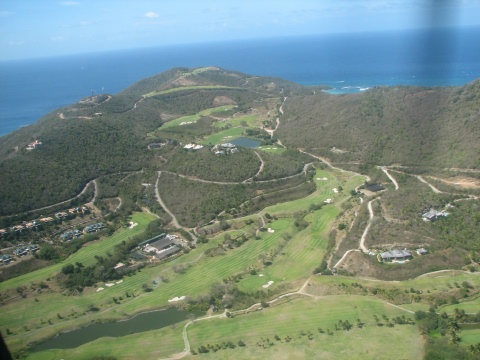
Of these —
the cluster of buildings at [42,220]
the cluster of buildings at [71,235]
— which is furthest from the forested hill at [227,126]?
the cluster of buildings at [71,235]

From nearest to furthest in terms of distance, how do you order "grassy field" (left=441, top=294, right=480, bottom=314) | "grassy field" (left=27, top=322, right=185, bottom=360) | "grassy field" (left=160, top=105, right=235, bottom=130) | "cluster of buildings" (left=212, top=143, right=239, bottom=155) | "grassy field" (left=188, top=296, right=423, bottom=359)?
1. "grassy field" (left=188, top=296, right=423, bottom=359)
2. "grassy field" (left=27, top=322, right=185, bottom=360)
3. "grassy field" (left=441, top=294, right=480, bottom=314)
4. "cluster of buildings" (left=212, top=143, right=239, bottom=155)
5. "grassy field" (left=160, top=105, right=235, bottom=130)

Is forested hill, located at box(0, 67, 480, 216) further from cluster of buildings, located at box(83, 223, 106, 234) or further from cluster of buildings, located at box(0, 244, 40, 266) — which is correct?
cluster of buildings, located at box(83, 223, 106, 234)

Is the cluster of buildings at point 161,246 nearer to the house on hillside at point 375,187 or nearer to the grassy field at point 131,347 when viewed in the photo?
the grassy field at point 131,347

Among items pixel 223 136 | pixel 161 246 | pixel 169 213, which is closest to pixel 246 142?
pixel 223 136

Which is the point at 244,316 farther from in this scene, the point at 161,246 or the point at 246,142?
the point at 246,142

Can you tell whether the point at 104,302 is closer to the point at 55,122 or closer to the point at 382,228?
the point at 382,228

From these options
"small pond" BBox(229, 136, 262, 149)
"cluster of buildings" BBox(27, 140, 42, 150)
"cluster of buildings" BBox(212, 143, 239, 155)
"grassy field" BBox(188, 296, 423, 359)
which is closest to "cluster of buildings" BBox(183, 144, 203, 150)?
"cluster of buildings" BBox(212, 143, 239, 155)
